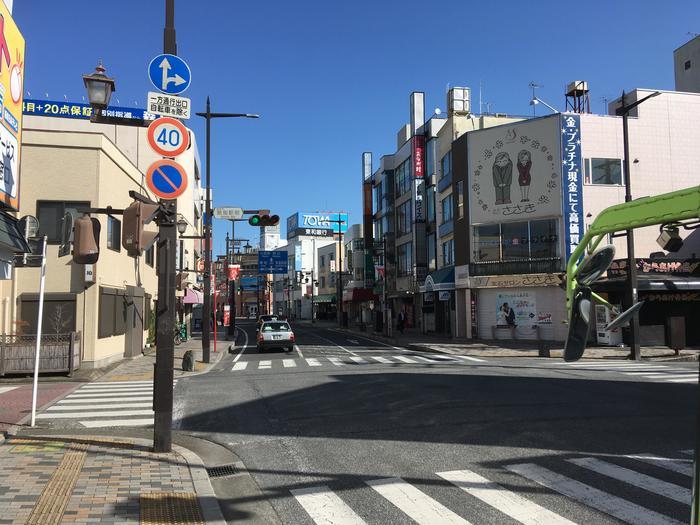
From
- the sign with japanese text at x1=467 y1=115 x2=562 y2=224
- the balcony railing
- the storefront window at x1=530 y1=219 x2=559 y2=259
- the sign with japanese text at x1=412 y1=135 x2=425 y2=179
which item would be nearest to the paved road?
the balcony railing

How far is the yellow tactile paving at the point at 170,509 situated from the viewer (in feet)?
17.5

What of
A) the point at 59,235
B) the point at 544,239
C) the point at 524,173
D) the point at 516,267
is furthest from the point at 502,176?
the point at 59,235

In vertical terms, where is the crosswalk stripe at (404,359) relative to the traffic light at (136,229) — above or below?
below

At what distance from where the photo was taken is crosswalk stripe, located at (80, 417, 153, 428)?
10.5 meters

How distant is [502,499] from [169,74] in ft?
24.4

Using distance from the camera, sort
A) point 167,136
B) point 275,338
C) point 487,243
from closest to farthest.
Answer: point 167,136
point 275,338
point 487,243

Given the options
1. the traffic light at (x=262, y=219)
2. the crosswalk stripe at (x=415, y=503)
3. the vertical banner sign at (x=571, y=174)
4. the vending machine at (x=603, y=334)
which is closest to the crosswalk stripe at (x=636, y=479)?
the crosswalk stripe at (x=415, y=503)

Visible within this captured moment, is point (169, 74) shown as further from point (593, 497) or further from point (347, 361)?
point (347, 361)

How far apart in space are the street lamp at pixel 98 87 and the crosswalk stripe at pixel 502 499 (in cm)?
707

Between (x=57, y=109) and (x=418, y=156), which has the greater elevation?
(x=57, y=109)

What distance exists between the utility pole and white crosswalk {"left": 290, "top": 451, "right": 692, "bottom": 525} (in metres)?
2.57

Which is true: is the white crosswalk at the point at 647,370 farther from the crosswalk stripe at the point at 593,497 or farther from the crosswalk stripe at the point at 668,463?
the crosswalk stripe at the point at 593,497

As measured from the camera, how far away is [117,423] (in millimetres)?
10633

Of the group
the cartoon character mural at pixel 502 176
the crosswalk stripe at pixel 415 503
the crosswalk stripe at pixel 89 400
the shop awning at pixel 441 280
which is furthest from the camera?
the shop awning at pixel 441 280
